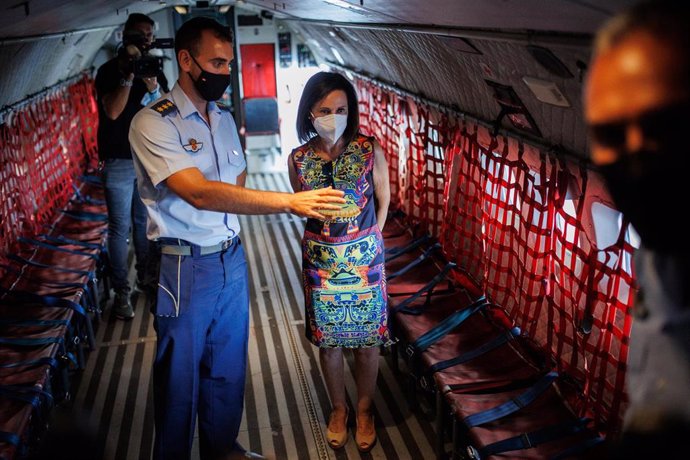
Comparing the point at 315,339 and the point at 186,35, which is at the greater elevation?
the point at 186,35

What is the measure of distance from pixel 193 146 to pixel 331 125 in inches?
29.3

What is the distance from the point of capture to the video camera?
427 cm

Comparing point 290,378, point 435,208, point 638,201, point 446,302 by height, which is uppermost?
point 638,201

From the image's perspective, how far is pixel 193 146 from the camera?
2.75 metres

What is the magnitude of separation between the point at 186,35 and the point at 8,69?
8.06 ft

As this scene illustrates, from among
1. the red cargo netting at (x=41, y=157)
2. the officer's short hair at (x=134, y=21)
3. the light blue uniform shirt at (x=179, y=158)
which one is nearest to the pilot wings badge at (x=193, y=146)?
the light blue uniform shirt at (x=179, y=158)

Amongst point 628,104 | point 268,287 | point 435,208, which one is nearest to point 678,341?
point 628,104

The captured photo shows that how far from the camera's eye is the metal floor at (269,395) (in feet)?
11.9

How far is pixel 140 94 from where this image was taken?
4934 mm

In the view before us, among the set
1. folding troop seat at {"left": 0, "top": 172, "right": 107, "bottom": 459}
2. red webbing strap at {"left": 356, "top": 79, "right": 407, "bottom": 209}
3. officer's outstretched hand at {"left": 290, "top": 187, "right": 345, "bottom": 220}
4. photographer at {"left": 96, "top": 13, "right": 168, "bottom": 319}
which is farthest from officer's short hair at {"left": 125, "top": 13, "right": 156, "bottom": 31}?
officer's outstretched hand at {"left": 290, "top": 187, "right": 345, "bottom": 220}

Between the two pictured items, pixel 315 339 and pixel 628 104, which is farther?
pixel 315 339

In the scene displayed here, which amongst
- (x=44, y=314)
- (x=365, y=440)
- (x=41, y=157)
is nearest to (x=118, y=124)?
(x=41, y=157)

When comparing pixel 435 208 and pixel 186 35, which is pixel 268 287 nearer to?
pixel 435 208

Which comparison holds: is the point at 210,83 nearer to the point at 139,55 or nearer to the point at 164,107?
the point at 164,107
